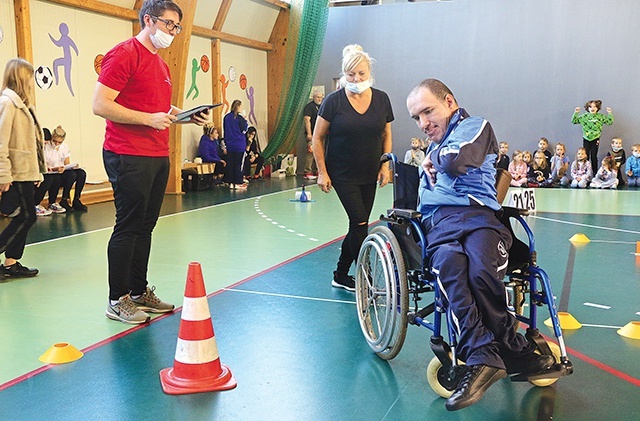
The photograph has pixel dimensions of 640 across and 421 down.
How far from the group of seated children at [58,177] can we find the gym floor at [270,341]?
1.32 metres

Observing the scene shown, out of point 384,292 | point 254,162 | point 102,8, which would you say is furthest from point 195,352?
point 254,162

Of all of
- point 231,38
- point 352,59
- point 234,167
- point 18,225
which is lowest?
point 234,167

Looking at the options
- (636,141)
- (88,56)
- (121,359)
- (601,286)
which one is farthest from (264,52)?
(121,359)

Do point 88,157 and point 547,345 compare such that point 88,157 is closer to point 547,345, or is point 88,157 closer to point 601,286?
point 601,286

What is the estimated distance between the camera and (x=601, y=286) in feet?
12.7

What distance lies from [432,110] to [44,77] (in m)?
6.15

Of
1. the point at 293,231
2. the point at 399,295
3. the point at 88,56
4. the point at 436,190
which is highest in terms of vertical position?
the point at 88,56

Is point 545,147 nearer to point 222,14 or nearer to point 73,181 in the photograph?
point 222,14

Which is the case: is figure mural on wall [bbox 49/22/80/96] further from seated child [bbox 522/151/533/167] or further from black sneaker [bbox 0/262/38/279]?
seated child [bbox 522/151/533/167]

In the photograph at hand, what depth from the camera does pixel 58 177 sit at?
6.99m

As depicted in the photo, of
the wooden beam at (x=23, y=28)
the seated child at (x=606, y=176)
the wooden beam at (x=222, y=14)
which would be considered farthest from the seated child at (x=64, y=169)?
the seated child at (x=606, y=176)

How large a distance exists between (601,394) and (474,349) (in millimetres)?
635

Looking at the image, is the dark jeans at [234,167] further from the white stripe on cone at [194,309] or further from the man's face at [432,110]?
the man's face at [432,110]

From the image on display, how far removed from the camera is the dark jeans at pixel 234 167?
32.2ft
